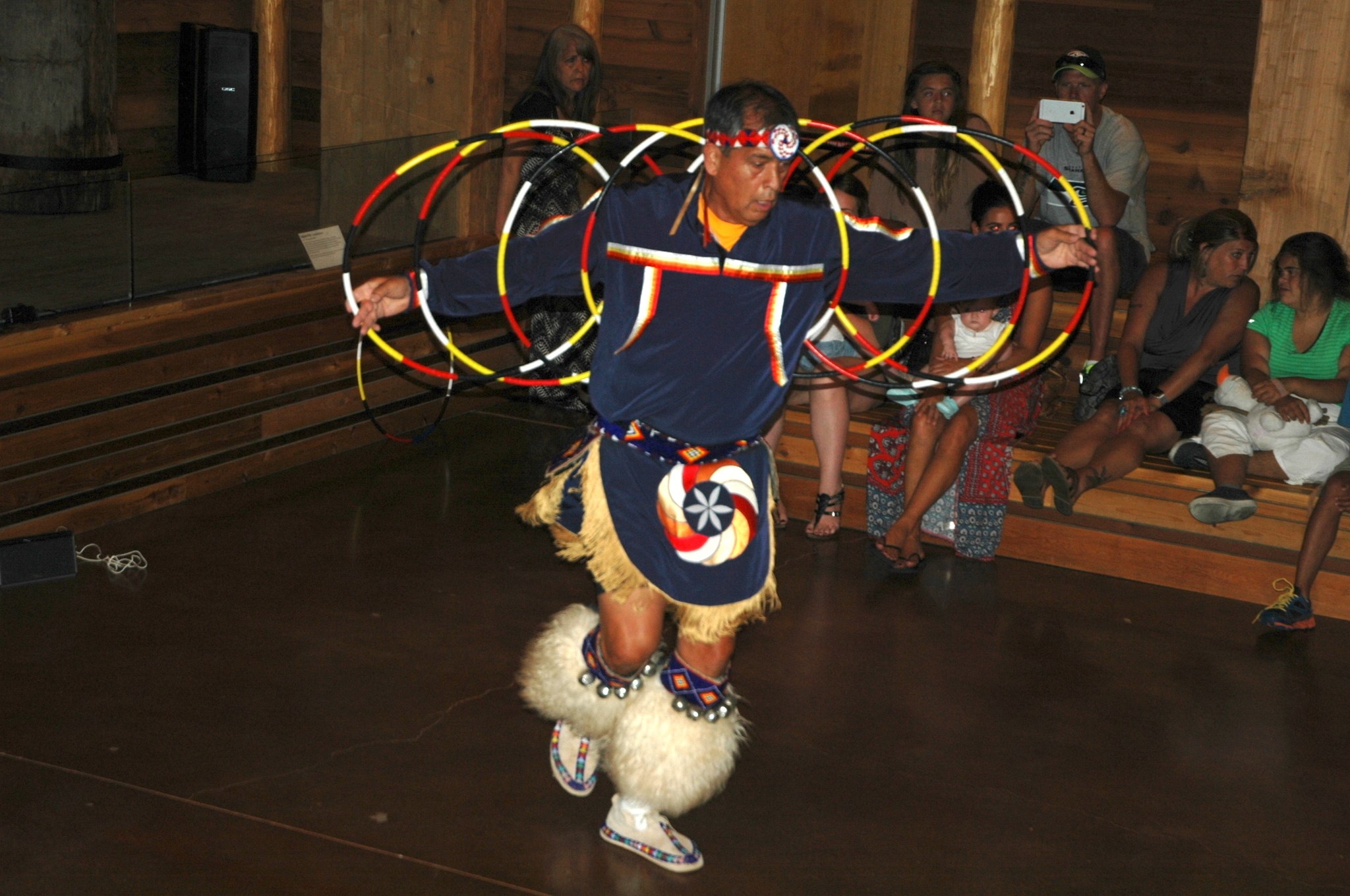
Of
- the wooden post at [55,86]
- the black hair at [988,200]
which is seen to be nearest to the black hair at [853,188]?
the black hair at [988,200]

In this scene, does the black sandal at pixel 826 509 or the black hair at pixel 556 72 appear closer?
the black sandal at pixel 826 509

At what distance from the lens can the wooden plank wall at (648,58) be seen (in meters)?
8.73

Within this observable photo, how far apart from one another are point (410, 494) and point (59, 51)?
9.48 feet

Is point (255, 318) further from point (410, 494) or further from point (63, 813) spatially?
point (63, 813)

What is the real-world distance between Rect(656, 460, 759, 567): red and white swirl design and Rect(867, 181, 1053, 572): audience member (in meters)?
2.30

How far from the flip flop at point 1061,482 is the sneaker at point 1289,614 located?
30.5 inches

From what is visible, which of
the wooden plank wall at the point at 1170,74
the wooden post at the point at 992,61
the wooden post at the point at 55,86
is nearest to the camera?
the wooden post at the point at 55,86

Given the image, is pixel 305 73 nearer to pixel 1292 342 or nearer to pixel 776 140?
pixel 1292 342

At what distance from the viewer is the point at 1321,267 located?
5.60 meters

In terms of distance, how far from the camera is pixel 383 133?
7.34 metres

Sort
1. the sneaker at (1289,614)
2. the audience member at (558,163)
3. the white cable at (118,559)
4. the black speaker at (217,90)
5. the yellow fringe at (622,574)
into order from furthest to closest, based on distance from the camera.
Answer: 1. the black speaker at (217,90)
2. the audience member at (558,163)
3. the sneaker at (1289,614)
4. the white cable at (118,559)
5. the yellow fringe at (622,574)

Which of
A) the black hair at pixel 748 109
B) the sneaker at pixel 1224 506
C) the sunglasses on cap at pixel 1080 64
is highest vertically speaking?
the sunglasses on cap at pixel 1080 64

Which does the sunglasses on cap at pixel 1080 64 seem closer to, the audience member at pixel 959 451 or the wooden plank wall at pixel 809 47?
the audience member at pixel 959 451

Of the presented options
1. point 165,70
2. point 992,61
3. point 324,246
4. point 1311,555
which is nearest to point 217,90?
point 165,70
